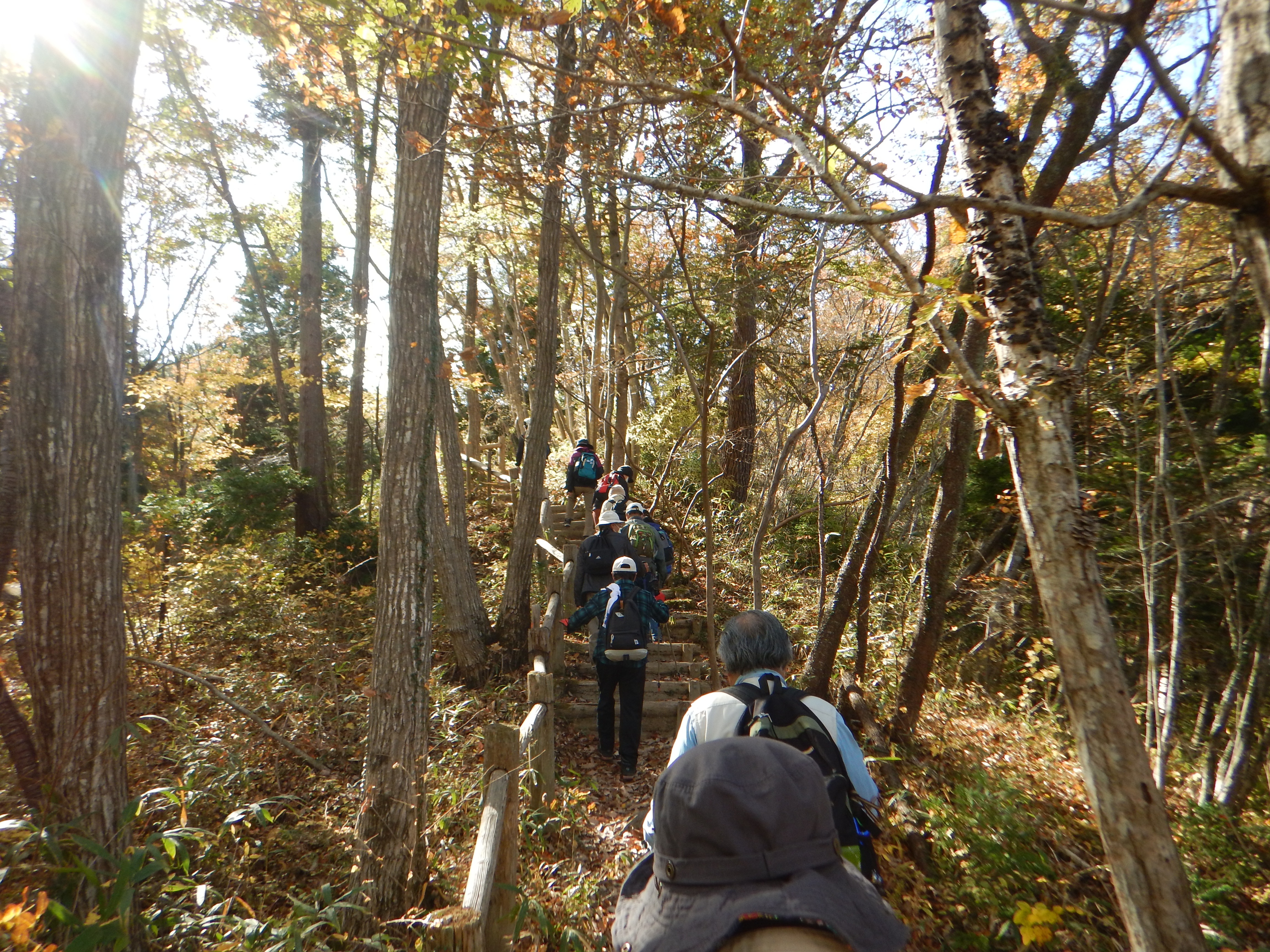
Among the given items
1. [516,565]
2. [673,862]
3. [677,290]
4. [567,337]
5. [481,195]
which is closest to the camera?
[673,862]

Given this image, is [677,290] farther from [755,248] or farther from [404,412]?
[404,412]

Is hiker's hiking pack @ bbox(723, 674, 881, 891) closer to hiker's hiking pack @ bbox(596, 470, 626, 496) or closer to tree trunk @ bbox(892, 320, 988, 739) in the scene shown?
tree trunk @ bbox(892, 320, 988, 739)

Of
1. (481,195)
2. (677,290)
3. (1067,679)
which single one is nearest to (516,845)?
(1067,679)

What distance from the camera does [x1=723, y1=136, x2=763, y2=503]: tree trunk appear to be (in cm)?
859

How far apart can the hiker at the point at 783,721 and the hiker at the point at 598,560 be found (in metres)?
4.18

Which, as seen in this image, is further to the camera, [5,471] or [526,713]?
[526,713]

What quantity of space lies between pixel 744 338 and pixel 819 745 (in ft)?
30.8

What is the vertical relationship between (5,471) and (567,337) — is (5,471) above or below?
below

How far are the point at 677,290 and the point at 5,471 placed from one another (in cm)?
1013

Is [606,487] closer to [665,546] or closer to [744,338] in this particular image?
Result: [665,546]

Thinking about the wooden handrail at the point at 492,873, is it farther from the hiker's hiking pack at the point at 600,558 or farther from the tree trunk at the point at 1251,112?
the tree trunk at the point at 1251,112

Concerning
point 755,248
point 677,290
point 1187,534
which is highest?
point 677,290

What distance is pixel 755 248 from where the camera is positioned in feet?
28.2

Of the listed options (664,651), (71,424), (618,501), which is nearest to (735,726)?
(71,424)
